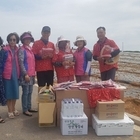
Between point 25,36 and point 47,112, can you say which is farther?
point 25,36

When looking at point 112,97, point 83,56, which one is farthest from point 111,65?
point 112,97

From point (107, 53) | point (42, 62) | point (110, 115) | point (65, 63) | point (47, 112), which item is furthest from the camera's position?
point (107, 53)

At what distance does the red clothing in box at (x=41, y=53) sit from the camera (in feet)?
19.5

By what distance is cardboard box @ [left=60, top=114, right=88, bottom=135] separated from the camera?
4.80 m

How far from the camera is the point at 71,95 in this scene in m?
5.24

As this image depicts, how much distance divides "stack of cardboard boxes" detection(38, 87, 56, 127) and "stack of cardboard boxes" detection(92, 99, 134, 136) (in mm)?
816

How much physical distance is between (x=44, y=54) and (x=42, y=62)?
0.73ft

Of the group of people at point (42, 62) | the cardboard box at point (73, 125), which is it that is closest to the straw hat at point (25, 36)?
the group of people at point (42, 62)

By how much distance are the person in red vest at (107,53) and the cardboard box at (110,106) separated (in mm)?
1340

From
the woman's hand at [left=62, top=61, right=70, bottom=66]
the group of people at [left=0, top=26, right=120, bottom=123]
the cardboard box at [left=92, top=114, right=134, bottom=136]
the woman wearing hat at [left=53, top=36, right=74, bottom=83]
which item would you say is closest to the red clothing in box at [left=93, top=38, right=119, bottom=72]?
the group of people at [left=0, top=26, right=120, bottom=123]

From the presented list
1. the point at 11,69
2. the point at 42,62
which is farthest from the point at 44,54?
the point at 11,69

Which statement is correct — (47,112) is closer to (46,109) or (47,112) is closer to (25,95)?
(46,109)

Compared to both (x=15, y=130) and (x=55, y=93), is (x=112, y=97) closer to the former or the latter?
(x=55, y=93)

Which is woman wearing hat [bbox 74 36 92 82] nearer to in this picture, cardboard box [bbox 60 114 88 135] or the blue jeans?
the blue jeans
